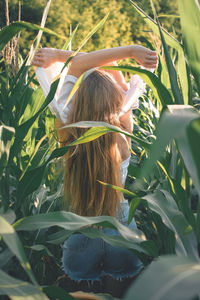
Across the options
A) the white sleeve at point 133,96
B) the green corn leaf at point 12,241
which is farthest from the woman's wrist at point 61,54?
the green corn leaf at point 12,241

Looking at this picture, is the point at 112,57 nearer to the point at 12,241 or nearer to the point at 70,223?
the point at 70,223

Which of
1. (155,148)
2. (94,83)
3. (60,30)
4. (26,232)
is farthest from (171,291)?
(60,30)

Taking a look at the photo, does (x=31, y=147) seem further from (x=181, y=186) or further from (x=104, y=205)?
(x=181, y=186)

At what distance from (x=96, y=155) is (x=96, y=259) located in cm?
32

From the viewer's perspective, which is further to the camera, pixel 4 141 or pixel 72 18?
pixel 72 18

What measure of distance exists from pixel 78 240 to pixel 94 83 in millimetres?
494

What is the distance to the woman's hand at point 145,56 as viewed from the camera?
111 centimetres

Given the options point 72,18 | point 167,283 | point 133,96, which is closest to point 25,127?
point 133,96

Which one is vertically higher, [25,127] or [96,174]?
[25,127]

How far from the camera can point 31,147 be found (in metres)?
1.45

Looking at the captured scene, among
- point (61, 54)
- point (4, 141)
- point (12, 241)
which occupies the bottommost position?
point (12, 241)

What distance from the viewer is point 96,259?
3.87 ft

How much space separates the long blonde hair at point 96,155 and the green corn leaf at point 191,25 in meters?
0.52

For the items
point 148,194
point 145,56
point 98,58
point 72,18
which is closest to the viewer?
point 148,194
